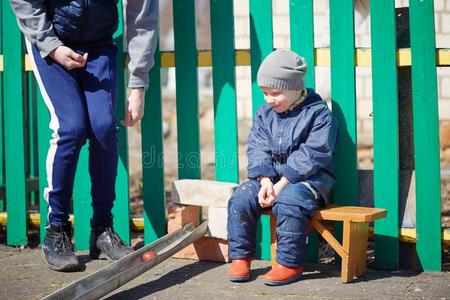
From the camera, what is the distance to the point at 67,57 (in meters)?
3.92

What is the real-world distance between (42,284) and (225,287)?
2.97ft

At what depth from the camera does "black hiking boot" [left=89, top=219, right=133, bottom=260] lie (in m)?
4.12

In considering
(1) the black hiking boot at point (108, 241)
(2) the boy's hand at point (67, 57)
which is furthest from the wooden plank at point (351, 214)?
(2) the boy's hand at point (67, 57)

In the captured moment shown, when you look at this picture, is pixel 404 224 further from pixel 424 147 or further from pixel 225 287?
pixel 225 287

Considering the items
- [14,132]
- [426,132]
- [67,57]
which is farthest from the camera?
[14,132]

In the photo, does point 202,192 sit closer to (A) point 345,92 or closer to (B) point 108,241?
(B) point 108,241

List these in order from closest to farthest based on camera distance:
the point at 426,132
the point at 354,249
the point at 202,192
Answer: the point at 354,249
the point at 426,132
the point at 202,192

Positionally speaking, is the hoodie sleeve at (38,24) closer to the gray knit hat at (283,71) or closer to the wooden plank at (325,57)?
the wooden plank at (325,57)

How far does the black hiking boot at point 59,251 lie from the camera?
400 centimetres

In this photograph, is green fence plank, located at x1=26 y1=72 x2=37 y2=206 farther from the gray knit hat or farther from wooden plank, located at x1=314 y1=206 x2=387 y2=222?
wooden plank, located at x1=314 y1=206 x2=387 y2=222

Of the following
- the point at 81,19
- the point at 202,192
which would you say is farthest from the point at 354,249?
the point at 81,19

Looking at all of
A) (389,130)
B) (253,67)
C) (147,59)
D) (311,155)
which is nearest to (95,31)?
(147,59)

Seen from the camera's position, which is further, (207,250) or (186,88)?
(186,88)

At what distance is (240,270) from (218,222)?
1.59 feet
